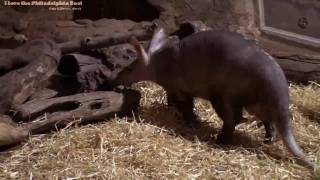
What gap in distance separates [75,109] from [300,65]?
2394 mm

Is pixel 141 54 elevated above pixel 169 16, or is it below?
below

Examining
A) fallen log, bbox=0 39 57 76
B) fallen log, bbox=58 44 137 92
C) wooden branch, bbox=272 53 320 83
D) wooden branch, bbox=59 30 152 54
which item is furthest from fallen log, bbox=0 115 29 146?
wooden branch, bbox=272 53 320 83

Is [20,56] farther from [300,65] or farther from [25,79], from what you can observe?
[300,65]

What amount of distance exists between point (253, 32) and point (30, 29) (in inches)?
95.2

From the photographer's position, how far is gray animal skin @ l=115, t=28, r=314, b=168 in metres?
3.80

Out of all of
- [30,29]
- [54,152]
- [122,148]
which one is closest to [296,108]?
[122,148]

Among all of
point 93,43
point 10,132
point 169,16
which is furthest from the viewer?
point 169,16

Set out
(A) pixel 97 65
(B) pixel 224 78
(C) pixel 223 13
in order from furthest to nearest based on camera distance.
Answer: (C) pixel 223 13 < (A) pixel 97 65 < (B) pixel 224 78

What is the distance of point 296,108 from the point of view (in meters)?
4.77

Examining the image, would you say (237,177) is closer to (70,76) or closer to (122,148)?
(122,148)

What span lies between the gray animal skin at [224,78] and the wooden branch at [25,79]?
0.70 metres

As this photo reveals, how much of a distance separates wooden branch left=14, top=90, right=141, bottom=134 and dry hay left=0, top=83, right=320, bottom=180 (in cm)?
7

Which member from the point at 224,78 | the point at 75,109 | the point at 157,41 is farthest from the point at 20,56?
the point at 224,78

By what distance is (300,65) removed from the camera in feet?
17.4
